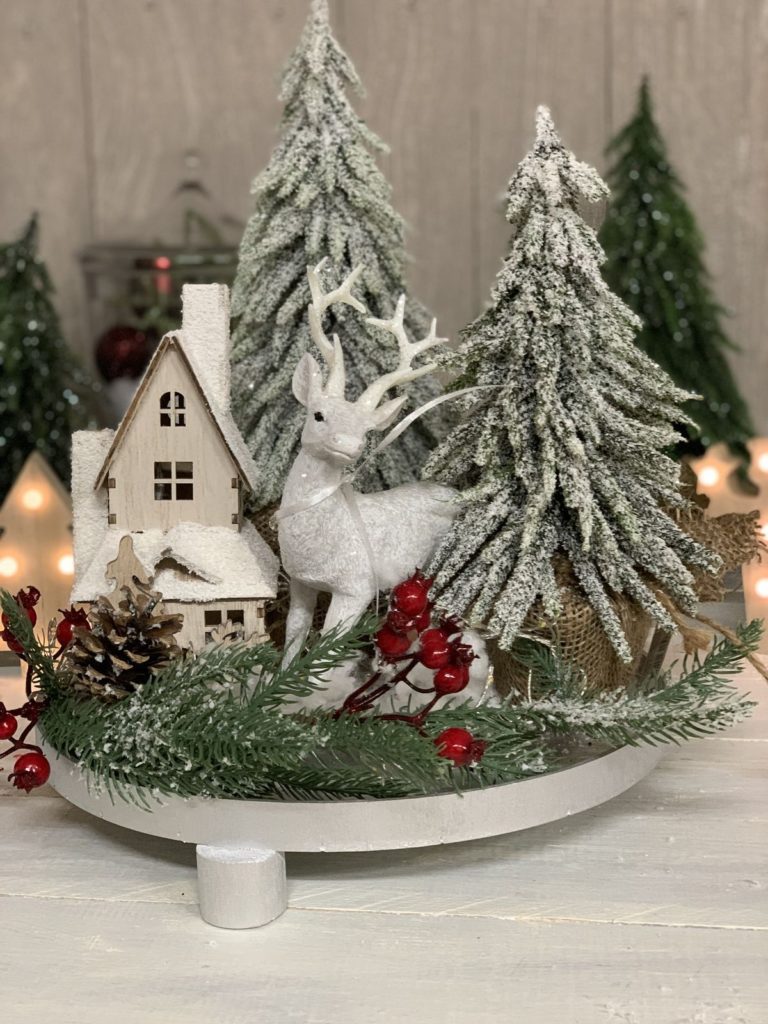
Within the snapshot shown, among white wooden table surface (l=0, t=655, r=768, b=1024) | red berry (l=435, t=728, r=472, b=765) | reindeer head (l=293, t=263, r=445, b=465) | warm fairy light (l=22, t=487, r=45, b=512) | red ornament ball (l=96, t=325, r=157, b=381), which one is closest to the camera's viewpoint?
white wooden table surface (l=0, t=655, r=768, b=1024)

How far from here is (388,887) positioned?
110cm

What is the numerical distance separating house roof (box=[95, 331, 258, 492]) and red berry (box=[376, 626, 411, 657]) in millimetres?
293

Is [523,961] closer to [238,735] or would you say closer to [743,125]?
[238,735]

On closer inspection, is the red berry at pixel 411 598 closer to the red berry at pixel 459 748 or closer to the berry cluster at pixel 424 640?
the berry cluster at pixel 424 640

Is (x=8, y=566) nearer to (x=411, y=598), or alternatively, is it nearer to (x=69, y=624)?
(x=69, y=624)

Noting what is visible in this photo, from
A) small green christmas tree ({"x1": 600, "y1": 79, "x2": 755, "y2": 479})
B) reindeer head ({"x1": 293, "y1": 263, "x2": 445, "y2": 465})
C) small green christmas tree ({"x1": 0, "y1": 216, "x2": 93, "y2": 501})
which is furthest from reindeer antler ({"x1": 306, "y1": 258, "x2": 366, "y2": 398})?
small green christmas tree ({"x1": 0, "y1": 216, "x2": 93, "y2": 501})

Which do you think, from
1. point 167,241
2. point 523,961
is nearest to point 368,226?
point 523,961

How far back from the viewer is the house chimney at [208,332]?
137 centimetres

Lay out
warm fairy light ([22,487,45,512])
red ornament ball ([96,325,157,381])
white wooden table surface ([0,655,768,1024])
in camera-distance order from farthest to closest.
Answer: red ornament ball ([96,325,157,381]) < warm fairy light ([22,487,45,512]) < white wooden table surface ([0,655,768,1024])

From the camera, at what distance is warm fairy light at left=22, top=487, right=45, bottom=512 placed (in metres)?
2.09

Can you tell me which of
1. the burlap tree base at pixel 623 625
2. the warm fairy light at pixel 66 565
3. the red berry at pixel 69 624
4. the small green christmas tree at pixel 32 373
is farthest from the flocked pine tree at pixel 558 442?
the small green christmas tree at pixel 32 373

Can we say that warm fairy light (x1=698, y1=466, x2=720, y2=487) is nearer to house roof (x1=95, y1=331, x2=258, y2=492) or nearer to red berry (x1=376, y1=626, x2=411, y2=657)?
house roof (x1=95, y1=331, x2=258, y2=492)

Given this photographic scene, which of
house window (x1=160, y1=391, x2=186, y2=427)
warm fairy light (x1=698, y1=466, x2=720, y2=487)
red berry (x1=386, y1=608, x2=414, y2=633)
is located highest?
house window (x1=160, y1=391, x2=186, y2=427)

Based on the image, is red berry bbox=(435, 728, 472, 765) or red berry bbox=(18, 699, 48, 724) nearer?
red berry bbox=(435, 728, 472, 765)
